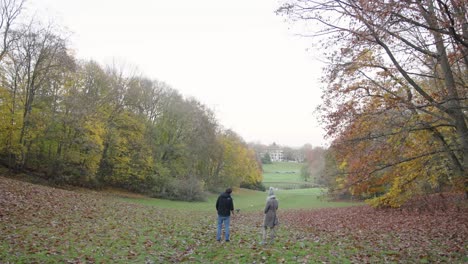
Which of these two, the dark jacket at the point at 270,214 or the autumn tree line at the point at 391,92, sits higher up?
the autumn tree line at the point at 391,92

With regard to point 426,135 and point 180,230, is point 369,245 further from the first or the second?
point 180,230

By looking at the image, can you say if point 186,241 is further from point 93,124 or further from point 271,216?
point 93,124

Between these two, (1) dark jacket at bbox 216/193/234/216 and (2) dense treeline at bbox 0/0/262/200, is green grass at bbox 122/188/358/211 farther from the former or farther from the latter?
(1) dark jacket at bbox 216/193/234/216

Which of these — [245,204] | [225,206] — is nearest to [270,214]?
[225,206]

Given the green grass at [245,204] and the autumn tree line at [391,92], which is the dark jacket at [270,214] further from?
the green grass at [245,204]

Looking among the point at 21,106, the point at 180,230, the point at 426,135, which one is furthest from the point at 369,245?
the point at 21,106

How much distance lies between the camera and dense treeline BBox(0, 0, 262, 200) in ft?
103

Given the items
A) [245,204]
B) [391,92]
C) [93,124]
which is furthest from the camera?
[245,204]

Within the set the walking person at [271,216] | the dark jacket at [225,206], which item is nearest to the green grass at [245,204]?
the walking person at [271,216]

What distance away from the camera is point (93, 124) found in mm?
34562

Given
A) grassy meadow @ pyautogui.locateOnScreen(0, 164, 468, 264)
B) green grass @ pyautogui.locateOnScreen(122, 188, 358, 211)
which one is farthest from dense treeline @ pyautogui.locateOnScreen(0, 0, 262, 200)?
grassy meadow @ pyautogui.locateOnScreen(0, 164, 468, 264)

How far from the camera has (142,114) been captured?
147 ft

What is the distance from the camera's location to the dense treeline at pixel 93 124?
31.5m

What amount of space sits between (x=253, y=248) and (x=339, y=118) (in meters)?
5.13
